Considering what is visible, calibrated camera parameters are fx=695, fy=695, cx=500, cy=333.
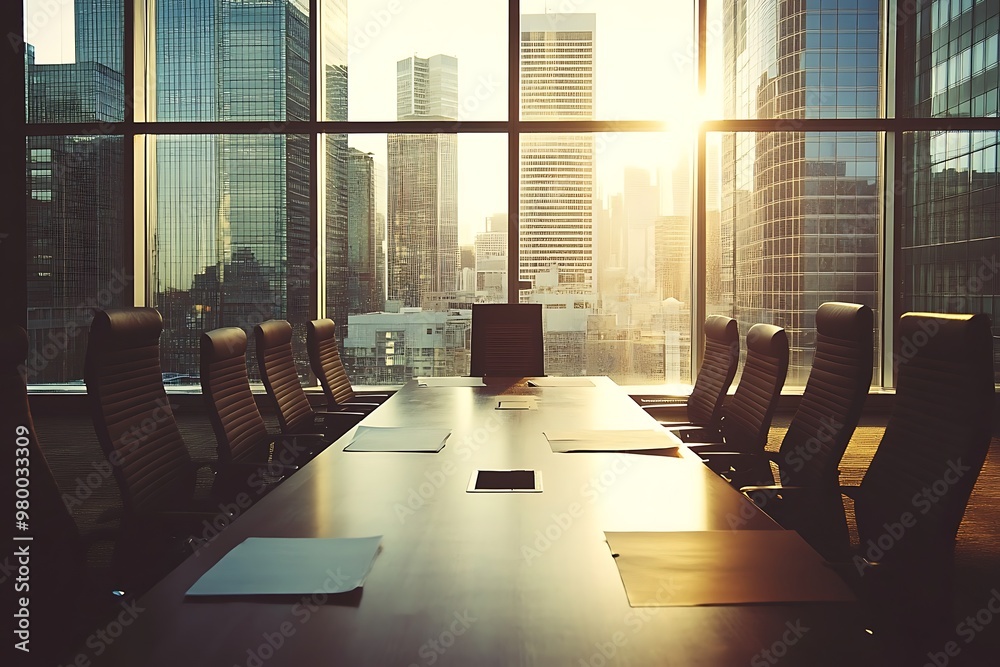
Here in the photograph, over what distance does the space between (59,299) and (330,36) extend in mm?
3738

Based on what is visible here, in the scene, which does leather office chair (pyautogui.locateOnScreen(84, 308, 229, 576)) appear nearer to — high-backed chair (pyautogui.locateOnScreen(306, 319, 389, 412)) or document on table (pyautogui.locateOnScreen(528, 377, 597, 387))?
high-backed chair (pyautogui.locateOnScreen(306, 319, 389, 412))

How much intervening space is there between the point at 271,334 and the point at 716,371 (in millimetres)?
2470

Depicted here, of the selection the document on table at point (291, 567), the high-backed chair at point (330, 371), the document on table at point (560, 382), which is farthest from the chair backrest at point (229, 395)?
the document on table at point (560, 382)

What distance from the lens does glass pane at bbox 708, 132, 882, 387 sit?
6824mm

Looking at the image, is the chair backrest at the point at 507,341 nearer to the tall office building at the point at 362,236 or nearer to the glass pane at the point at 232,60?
the tall office building at the point at 362,236

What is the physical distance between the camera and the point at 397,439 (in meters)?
2.63

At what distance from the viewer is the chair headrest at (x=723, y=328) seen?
12.5 ft

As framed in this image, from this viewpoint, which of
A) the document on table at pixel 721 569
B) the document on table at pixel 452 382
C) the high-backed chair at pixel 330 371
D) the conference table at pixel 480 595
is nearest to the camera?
the conference table at pixel 480 595

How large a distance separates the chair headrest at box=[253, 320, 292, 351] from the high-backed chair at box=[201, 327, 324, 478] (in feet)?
0.61

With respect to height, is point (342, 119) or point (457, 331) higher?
point (342, 119)

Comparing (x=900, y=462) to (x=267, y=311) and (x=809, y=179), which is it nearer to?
(x=809, y=179)

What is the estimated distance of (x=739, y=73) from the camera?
686cm

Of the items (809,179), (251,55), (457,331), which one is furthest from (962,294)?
(251,55)

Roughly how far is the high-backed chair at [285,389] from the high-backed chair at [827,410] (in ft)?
6.51
